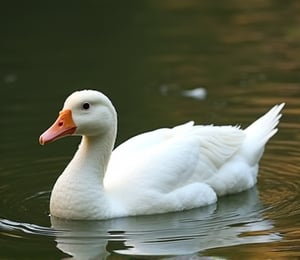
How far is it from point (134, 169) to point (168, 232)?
93cm

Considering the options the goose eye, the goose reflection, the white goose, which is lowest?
the goose reflection

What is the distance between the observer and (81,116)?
8875mm

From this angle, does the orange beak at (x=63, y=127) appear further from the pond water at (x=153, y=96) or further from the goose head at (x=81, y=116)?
the pond water at (x=153, y=96)

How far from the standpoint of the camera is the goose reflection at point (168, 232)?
7.99 meters

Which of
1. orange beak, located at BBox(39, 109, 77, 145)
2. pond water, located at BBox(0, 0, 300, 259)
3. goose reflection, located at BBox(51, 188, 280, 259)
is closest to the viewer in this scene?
goose reflection, located at BBox(51, 188, 280, 259)

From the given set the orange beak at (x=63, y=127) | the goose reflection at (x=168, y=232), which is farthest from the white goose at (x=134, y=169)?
the goose reflection at (x=168, y=232)

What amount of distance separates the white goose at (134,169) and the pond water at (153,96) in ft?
0.44

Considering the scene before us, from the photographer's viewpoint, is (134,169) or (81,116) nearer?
(81,116)

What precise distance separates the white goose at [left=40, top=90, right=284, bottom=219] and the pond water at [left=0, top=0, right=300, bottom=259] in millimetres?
134

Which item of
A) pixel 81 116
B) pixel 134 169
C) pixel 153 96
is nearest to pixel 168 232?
pixel 134 169

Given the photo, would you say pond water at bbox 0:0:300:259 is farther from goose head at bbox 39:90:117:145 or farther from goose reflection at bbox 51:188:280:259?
goose head at bbox 39:90:117:145

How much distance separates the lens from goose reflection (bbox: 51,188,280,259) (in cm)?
799

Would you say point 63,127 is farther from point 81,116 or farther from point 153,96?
point 153,96

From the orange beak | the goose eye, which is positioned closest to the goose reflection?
the orange beak
